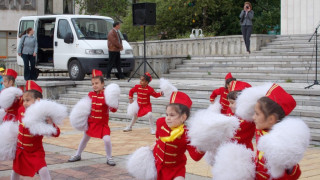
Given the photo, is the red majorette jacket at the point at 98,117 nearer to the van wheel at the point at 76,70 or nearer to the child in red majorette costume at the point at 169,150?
the child in red majorette costume at the point at 169,150

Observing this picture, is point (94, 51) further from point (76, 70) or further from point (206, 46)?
point (206, 46)

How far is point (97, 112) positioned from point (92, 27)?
34.2 ft

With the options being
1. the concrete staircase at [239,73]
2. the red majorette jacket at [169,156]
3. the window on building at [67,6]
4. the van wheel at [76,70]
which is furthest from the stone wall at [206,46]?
the window on building at [67,6]

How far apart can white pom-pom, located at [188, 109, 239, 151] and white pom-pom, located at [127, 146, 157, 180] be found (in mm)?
894

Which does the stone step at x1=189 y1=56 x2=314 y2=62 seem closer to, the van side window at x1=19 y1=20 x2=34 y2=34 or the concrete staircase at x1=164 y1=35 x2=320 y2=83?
the concrete staircase at x1=164 y1=35 x2=320 y2=83

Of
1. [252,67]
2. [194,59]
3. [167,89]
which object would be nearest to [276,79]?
[252,67]

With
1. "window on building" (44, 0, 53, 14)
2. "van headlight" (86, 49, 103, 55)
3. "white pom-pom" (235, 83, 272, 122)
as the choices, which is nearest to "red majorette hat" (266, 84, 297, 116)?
"white pom-pom" (235, 83, 272, 122)

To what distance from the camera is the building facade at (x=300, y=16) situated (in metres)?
21.4

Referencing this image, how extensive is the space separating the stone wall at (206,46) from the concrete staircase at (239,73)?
17.5 inches

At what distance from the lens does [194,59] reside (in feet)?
66.0

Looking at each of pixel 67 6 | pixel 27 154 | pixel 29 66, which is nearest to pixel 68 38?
pixel 29 66

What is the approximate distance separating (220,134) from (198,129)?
19 cm

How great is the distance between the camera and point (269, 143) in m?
3.70

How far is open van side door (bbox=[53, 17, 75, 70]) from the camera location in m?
17.6
